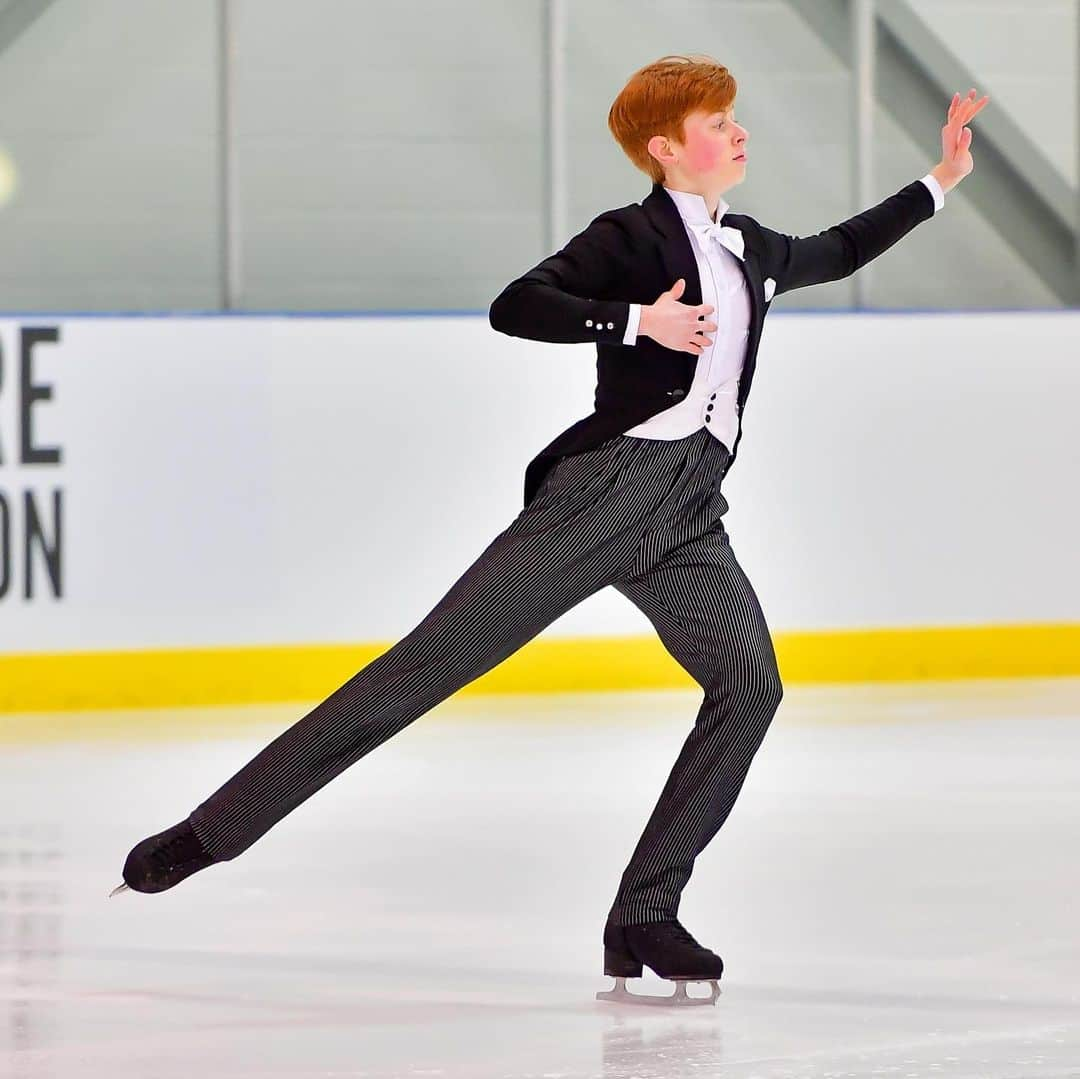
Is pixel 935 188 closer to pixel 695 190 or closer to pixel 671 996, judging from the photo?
pixel 695 190

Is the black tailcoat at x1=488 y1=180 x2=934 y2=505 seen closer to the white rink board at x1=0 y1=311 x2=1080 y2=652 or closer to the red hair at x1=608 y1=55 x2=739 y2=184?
the red hair at x1=608 y1=55 x2=739 y2=184

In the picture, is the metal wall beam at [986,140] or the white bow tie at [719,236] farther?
the metal wall beam at [986,140]

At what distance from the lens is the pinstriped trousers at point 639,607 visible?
11.0 ft

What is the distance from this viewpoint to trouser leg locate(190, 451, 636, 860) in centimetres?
334

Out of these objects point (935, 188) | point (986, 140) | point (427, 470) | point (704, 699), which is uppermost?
point (986, 140)

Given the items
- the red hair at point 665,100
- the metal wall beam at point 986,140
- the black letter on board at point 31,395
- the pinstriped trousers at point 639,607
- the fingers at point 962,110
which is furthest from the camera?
the metal wall beam at point 986,140

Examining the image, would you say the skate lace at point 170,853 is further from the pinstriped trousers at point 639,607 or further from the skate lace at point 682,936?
the skate lace at point 682,936

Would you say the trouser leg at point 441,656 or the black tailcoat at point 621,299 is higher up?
the black tailcoat at point 621,299

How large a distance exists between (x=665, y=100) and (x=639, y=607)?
2.24ft

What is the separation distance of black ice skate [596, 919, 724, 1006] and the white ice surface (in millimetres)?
48

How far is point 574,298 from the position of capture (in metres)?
3.26

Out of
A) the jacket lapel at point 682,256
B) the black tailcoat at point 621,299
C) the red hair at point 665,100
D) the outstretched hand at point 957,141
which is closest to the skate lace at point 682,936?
the black tailcoat at point 621,299

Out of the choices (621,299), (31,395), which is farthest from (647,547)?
(31,395)

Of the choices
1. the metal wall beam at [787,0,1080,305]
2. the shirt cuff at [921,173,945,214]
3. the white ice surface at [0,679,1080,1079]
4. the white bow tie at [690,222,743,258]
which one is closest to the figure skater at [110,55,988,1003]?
the white bow tie at [690,222,743,258]
